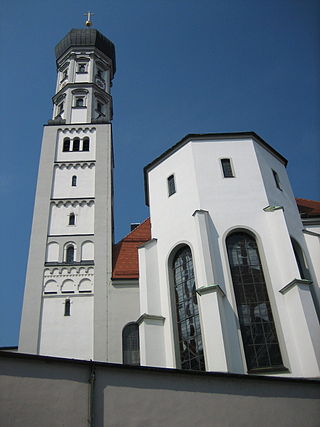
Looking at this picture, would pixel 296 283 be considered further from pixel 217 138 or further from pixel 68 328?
pixel 68 328

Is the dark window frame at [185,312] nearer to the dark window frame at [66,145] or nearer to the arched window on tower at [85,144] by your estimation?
the arched window on tower at [85,144]

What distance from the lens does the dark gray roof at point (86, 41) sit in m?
29.7

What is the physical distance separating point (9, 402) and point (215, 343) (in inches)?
Result: 206

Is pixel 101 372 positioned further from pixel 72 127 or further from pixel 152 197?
pixel 72 127

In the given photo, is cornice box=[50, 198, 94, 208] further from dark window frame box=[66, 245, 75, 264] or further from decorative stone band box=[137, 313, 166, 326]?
decorative stone band box=[137, 313, 166, 326]

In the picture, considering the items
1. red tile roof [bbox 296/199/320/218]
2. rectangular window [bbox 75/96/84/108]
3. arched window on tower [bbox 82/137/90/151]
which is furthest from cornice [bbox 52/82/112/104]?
red tile roof [bbox 296/199/320/218]

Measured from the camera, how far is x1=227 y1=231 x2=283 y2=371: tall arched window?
10875 millimetres

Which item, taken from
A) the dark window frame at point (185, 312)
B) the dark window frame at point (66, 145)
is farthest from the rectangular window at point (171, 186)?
the dark window frame at point (66, 145)

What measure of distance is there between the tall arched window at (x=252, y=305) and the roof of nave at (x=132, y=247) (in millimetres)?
4902

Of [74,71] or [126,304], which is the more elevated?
[74,71]

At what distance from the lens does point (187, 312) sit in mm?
12328

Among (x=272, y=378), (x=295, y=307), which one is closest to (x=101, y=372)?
(x=272, y=378)

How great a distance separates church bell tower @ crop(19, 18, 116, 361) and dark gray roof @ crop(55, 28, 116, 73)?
12.1 feet

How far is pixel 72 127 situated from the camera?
22938 mm
